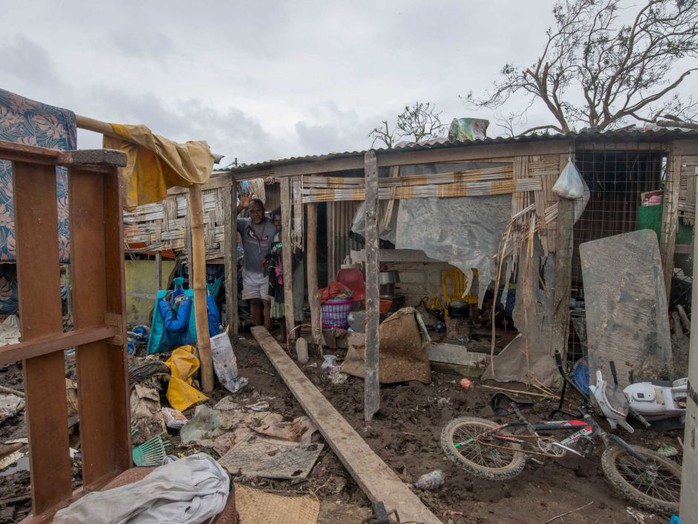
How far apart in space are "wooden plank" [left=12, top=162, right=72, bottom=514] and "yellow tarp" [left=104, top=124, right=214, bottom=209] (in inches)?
80.1

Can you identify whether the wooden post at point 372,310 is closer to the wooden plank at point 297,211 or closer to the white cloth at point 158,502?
the wooden plank at point 297,211

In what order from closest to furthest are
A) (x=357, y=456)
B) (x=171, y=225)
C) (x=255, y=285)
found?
(x=357, y=456), (x=255, y=285), (x=171, y=225)

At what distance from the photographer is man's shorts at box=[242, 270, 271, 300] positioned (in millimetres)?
8219

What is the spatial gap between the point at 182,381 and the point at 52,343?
12.3 feet

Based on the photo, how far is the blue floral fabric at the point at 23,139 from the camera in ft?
8.30

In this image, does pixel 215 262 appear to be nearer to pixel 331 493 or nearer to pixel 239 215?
pixel 239 215

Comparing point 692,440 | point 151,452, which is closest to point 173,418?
point 151,452

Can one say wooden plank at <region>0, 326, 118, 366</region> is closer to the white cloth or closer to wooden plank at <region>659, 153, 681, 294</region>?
the white cloth

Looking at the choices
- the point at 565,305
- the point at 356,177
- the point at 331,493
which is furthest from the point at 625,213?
the point at 331,493

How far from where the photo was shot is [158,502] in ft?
6.06

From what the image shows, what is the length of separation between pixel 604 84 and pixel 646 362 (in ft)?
38.7

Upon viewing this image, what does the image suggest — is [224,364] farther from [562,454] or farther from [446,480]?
[562,454]

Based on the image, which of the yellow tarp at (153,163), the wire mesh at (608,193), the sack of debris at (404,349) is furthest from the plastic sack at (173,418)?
the wire mesh at (608,193)

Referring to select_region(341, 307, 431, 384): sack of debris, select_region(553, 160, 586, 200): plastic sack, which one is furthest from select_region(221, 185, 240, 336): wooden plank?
select_region(553, 160, 586, 200): plastic sack
